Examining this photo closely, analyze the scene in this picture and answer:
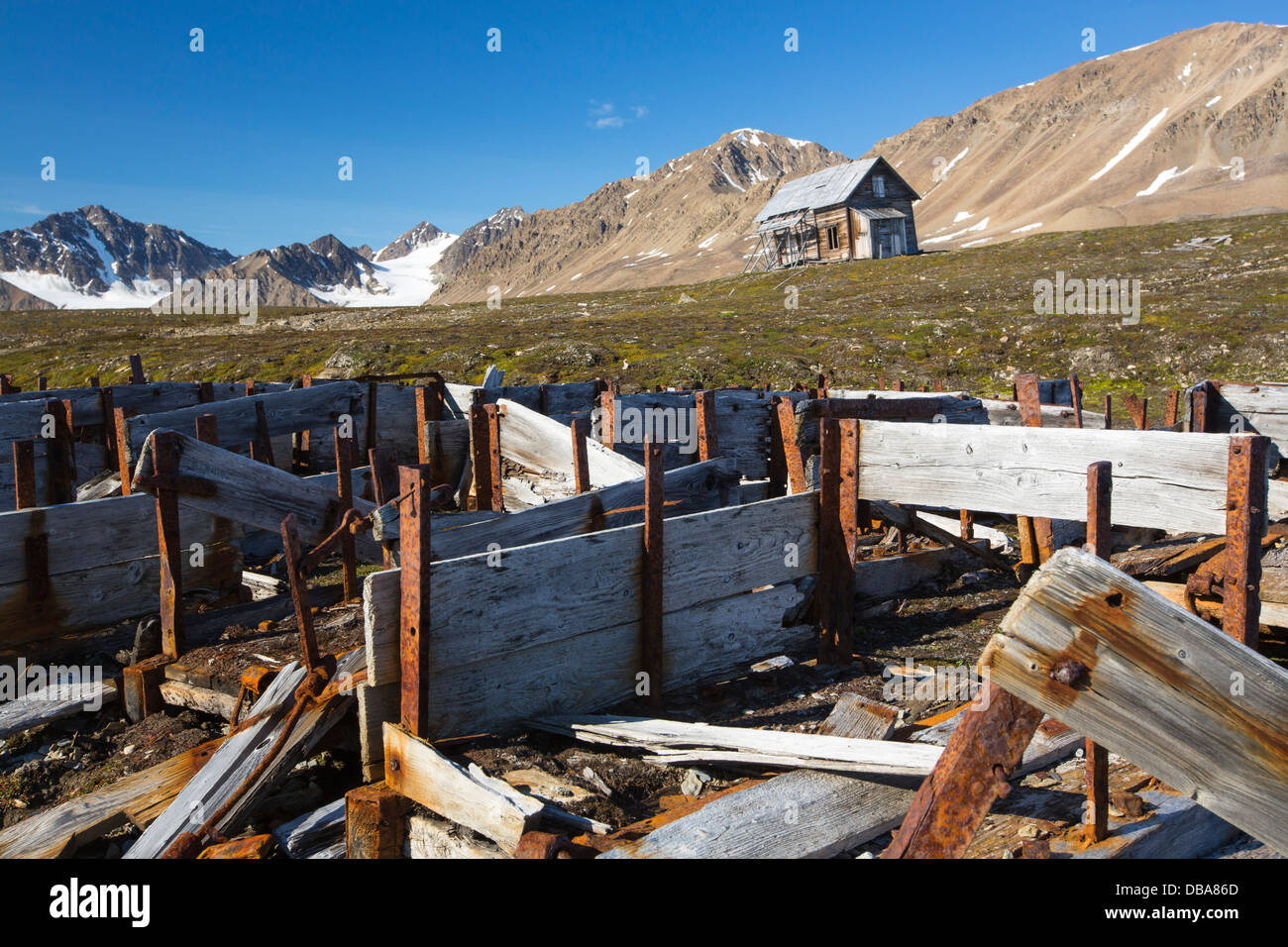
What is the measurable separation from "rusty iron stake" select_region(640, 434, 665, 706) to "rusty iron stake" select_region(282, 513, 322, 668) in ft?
6.46

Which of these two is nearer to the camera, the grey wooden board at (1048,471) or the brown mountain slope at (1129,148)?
the grey wooden board at (1048,471)

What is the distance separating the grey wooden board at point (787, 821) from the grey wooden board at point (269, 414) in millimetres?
7619

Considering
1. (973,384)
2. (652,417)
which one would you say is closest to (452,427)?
(652,417)

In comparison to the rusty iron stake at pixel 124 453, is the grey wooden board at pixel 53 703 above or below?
below

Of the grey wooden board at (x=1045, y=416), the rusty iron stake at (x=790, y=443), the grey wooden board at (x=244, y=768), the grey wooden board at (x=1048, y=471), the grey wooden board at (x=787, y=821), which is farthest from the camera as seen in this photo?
the grey wooden board at (x=1045, y=416)

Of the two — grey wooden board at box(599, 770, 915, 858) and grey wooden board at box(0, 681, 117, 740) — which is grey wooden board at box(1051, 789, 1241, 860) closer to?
grey wooden board at box(599, 770, 915, 858)

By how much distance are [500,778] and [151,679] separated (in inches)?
132

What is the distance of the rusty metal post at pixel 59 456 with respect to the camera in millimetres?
9875

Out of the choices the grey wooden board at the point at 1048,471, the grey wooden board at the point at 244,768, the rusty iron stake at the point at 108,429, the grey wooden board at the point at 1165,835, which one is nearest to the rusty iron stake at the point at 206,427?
the grey wooden board at the point at 244,768

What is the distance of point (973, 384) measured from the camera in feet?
79.9

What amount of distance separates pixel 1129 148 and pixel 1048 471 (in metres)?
152

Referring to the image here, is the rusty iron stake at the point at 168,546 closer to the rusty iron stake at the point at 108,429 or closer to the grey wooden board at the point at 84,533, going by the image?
the grey wooden board at the point at 84,533

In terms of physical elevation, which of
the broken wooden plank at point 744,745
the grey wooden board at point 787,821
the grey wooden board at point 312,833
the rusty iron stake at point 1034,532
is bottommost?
the grey wooden board at point 312,833

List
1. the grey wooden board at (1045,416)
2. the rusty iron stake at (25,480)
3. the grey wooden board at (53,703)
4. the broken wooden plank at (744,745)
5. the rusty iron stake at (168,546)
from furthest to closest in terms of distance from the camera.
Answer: the grey wooden board at (1045,416)
the rusty iron stake at (25,480)
the rusty iron stake at (168,546)
the grey wooden board at (53,703)
the broken wooden plank at (744,745)
